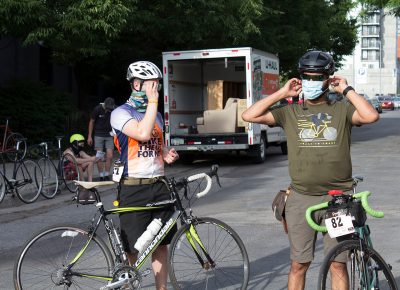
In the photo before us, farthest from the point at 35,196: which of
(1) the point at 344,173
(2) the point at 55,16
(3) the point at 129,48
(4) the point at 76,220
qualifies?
(3) the point at 129,48

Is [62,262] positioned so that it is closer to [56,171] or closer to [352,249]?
[352,249]

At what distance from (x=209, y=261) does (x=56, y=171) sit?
7703 millimetres

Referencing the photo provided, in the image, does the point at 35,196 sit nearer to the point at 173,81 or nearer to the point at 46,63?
the point at 173,81

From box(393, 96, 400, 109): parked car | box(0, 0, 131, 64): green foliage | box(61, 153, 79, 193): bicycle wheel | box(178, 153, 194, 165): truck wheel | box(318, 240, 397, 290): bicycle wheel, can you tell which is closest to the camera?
box(318, 240, 397, 290): bicycle wheel

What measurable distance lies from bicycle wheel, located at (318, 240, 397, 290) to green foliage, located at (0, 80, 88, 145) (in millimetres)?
16799

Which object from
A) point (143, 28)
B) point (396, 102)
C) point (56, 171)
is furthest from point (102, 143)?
point (396, 102)

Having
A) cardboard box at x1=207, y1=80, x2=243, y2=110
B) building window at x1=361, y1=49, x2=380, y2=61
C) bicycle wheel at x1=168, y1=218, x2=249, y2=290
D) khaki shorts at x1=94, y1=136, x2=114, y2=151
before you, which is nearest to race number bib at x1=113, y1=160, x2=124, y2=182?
bicycle wheel at x1=168, y1=218, x2=249, y2=290

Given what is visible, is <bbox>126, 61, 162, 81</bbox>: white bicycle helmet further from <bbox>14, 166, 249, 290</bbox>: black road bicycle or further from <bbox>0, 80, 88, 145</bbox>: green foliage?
<bbox>0, 80, 88, 145</bbox>: green foliage

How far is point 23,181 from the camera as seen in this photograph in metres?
11.9

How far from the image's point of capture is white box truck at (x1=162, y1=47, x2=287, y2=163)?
17984mm

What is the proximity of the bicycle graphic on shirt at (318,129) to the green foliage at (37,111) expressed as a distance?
53.8 ft

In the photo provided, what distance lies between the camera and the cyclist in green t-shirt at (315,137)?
4531mm

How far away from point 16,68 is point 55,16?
888cm

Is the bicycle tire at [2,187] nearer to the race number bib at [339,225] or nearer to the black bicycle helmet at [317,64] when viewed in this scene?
the black bicycle helmet at [317,64]
